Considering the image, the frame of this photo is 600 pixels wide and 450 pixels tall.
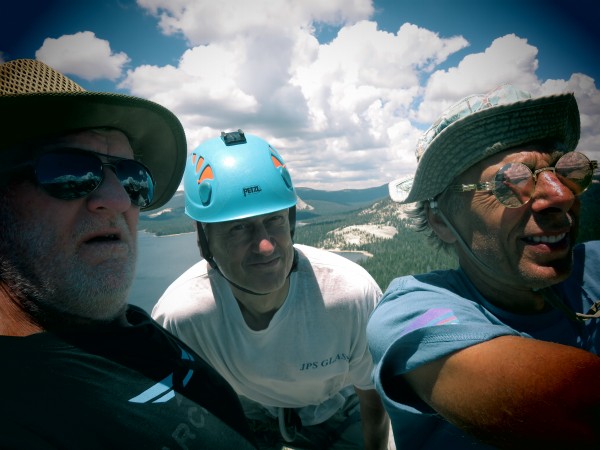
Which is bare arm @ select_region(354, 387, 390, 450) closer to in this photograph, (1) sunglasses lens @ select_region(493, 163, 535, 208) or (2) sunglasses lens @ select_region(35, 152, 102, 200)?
(1) sunglasses lens @ select_region(493, 163, 535, 208)

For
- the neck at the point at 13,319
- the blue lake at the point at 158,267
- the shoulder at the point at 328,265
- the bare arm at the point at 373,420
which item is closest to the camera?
the neck at the point at 13,319

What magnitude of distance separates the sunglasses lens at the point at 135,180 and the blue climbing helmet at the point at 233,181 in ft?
2.37

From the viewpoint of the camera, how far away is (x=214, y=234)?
2.75 m

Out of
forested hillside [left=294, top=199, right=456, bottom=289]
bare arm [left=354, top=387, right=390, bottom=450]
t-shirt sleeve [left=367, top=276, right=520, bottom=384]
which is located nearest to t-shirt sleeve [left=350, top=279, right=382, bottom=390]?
bare arm [left=354, top=387, right=390, bottom=450]

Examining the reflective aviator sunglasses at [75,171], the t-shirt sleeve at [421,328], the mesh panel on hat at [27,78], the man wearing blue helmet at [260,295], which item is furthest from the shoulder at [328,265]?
the mesh panel on hat at [27,78]

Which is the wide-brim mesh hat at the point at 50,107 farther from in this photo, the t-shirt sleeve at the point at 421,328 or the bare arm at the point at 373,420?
the bare arm at the point at 373,420

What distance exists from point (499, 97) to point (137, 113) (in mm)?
2199

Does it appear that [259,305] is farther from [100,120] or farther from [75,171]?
[100,120]

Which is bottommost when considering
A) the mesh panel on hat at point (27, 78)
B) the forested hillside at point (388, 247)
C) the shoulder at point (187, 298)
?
the forested hillside at point (388, 247)

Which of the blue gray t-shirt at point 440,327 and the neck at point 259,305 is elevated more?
the blue gray t-shirt at point 440,327

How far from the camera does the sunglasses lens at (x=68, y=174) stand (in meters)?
1.33

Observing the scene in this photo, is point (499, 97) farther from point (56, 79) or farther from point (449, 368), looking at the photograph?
point (56, 79)

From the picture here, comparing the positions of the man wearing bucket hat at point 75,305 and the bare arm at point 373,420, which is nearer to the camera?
the man wearing bucket hat at point 75,305

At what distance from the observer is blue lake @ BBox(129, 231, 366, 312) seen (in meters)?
55.8
